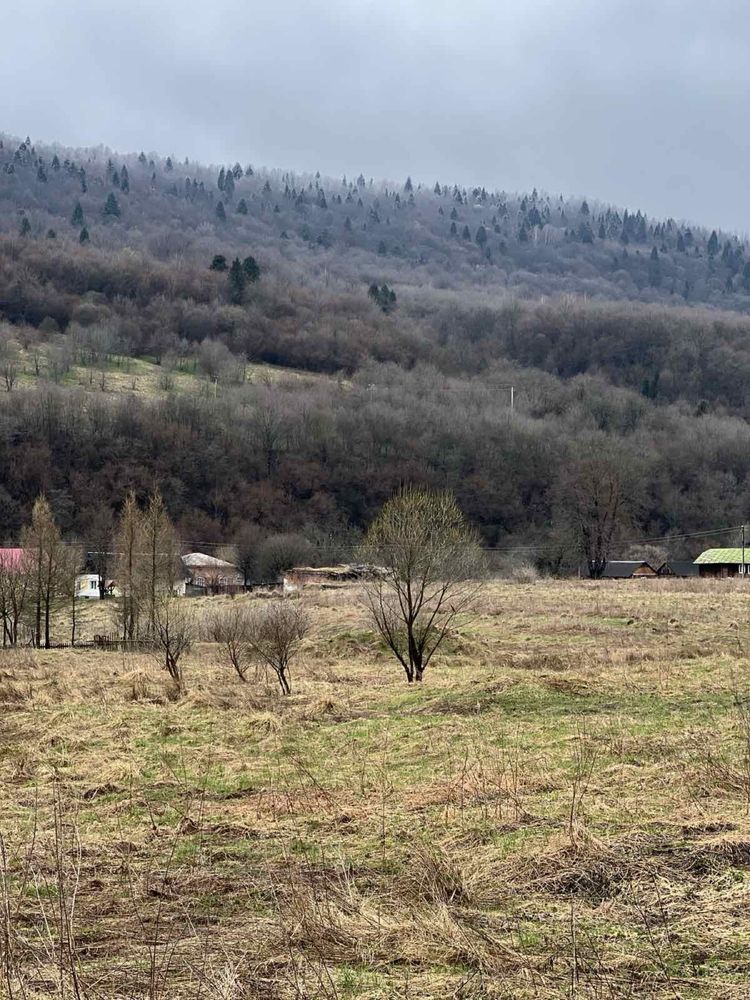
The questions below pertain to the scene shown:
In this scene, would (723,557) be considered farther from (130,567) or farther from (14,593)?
(14,593)

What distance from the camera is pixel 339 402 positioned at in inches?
4656

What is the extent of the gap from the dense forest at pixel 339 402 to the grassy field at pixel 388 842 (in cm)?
6264

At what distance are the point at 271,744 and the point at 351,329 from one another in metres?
147

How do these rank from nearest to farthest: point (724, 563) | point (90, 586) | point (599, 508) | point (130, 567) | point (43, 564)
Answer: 1. point (130, 567)
2. point (43, 564)
3. point (90, 586)
4. point (724, 563)
5. point (599, 508)

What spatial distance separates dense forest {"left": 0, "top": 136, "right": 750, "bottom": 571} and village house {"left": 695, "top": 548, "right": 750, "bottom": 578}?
799cm

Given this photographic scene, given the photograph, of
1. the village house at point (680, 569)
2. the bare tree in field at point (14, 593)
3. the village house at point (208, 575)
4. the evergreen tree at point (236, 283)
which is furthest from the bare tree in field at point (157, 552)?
the evergreen tree at point (236, 283)

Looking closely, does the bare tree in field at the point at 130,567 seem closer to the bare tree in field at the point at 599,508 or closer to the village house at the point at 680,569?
the bare tree in field at the point at 599,508

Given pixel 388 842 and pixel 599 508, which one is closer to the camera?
pixel 388 842

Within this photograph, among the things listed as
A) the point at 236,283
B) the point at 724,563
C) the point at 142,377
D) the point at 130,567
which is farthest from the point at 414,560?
the point at 236,283

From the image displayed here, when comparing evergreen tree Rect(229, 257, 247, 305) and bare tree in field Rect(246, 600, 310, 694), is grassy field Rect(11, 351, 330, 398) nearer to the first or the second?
evergreen tree Rect(229, 257, 247, 305)

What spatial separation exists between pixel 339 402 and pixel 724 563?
55.7 metres

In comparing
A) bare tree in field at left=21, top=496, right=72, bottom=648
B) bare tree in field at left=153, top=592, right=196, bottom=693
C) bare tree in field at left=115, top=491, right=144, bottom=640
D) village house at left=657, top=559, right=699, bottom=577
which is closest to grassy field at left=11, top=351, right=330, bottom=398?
village house at left=657, top=559, right=699, bottom=577

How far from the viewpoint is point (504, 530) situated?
327ft

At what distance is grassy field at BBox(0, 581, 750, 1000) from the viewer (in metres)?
5.34
